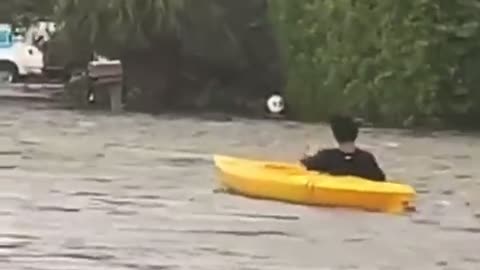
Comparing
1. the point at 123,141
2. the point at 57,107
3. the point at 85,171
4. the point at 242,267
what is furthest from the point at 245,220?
the point at 57,107

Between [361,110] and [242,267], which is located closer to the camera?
[242,267]

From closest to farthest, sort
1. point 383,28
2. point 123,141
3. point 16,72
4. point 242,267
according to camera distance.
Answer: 1. point 242,267
2. point 123,141
3. point 383,28
4. point 16,72

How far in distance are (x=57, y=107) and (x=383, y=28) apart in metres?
9.84

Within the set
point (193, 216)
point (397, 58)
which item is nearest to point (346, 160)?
point (193, 216)

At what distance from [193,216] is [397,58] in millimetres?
14212

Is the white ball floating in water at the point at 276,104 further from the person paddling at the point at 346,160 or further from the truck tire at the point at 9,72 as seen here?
the person paddling at the point at 346,160

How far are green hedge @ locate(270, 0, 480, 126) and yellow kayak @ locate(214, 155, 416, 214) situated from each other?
12.3 metres

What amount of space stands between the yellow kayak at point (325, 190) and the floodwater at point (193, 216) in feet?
0.36

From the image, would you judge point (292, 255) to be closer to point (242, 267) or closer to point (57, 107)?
point (242, 267)

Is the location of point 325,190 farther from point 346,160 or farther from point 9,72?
point 9,72

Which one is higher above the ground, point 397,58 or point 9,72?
point 397,58

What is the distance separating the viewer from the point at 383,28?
27703mm

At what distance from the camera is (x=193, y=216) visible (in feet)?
45.4

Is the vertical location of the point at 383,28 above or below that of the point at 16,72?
above
